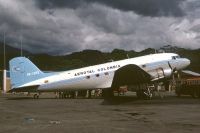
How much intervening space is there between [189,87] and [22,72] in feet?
58.2

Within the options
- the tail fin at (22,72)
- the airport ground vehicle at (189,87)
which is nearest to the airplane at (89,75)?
the tail fin at (22,72)

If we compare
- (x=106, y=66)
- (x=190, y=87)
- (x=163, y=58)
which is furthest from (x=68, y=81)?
(x=190, y=87)

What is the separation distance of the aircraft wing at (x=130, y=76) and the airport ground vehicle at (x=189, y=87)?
5069mm

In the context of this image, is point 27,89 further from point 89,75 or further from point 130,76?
point 130,76

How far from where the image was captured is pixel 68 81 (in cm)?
3281

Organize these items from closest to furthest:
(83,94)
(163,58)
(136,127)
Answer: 1. (136,127)
2. (163,58)
3. (83,94)

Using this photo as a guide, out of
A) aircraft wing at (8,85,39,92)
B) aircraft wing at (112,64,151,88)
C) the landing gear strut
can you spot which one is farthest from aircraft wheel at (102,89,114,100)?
aircraft wing at (8,85,39,92)

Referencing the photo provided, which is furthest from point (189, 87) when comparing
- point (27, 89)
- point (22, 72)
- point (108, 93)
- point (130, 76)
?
point (22, 72)

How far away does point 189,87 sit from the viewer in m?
32.9

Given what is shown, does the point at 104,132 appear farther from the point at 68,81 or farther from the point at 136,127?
the point at 68,81

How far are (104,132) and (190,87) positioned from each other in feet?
76.7

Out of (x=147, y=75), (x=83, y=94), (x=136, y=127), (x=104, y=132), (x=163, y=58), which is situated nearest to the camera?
(x=104, y=132)

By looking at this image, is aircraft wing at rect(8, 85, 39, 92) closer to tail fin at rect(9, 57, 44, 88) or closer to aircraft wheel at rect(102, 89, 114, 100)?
tail fin at rect(9, 57, 44, 88)

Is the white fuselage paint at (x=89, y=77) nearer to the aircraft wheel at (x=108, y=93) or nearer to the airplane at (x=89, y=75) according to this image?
the airplane at (x=89, y=75)
